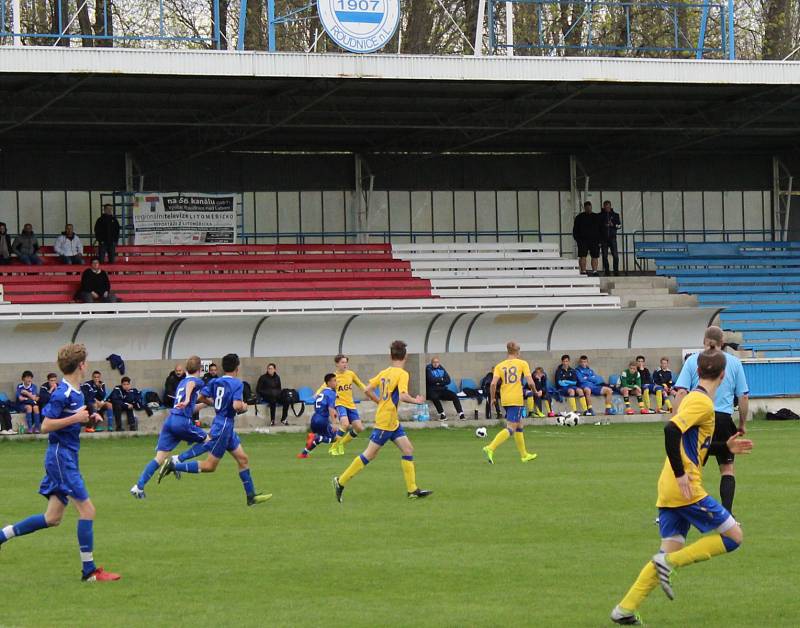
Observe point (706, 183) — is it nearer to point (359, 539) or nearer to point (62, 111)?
point (62, 111)

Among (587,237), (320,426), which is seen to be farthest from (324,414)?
(587,237)

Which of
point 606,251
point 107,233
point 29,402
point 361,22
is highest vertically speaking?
point 361,22

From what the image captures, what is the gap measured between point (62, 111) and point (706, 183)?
70.3 feet

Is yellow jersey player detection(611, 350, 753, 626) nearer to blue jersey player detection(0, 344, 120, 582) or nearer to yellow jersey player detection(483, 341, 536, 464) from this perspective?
blue jersey player detection(0, 344, 120, 582)

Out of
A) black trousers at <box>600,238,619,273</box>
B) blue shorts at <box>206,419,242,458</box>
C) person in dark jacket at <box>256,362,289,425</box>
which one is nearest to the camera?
blue shorts at <box>206,419,242,458</box>

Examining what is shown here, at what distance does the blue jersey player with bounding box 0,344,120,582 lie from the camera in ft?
33.2

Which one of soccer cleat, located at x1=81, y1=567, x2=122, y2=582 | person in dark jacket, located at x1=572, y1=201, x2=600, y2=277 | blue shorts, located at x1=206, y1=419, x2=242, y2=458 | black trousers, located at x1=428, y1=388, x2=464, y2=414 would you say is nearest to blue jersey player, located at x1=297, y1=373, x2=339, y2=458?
blue shorts, located at x1=206, y1=419, x2=242, y2=458

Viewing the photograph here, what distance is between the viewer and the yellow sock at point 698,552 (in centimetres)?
817

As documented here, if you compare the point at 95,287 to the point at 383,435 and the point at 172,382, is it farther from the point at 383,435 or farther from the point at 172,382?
the point at 383,435

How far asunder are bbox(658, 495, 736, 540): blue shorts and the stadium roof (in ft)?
73.6

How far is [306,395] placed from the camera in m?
32.0

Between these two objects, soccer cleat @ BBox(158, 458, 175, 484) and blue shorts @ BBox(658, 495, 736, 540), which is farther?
soccer cleat @ BBox(158, 458, 175, 484)

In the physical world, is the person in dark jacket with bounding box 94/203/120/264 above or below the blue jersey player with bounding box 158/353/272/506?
above

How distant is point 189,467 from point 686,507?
28.4 ft
